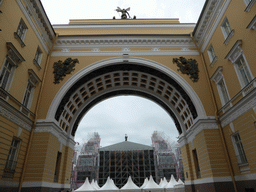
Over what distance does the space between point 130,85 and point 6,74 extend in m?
13.4

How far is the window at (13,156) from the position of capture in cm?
1230

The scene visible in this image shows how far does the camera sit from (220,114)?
15523 mm

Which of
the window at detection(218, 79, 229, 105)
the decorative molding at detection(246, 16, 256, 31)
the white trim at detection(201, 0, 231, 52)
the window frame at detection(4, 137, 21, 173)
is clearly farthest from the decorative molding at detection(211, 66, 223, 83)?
the window frame at detection(4, 137, 21, 173)

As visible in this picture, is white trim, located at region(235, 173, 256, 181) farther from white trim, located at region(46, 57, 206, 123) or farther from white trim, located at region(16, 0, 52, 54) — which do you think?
white trim, located at region(16, 0, 52, 54)

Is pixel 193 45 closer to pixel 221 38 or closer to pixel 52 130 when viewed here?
pixel 221 38

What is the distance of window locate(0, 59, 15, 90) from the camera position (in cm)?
1198

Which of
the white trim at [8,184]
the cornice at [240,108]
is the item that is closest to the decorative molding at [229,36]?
the cornice at [240,108]

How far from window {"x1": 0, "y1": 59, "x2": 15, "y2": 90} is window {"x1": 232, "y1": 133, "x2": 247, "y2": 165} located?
54.4 feet

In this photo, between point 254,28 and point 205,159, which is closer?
point 254,28

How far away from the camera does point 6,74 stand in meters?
12.5

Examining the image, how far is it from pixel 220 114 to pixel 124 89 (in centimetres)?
1157

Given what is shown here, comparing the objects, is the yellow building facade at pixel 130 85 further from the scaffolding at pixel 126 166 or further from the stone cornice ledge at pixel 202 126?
the scaffolding at pixel 126 166

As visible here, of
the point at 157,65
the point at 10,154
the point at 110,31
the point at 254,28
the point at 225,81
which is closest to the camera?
the point at 254,28

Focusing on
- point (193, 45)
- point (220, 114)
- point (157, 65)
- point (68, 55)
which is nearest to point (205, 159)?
point (220, 114)
